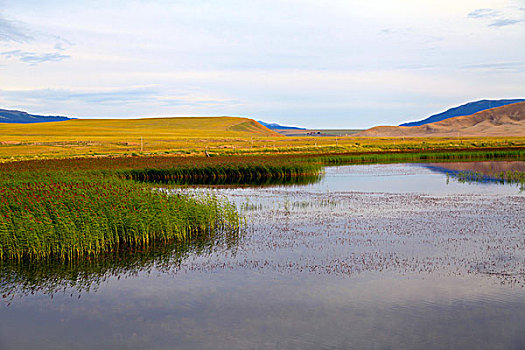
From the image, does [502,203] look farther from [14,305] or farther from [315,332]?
[14,305]

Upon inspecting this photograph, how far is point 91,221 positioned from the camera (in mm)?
14852

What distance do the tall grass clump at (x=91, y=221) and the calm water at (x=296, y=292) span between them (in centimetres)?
116

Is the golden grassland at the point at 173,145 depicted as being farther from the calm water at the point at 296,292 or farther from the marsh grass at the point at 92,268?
the calm water at the point at 296,292

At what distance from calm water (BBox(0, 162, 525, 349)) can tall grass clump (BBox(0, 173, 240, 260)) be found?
116cm

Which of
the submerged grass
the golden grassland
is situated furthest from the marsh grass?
the golden grassland

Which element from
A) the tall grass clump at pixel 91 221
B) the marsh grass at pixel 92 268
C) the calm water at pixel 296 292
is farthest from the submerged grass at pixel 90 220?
the calm water at pixel 296 292

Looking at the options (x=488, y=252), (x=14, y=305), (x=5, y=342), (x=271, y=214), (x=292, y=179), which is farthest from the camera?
(x=292, y=179)

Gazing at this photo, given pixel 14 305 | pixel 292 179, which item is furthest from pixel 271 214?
pixel 292 179

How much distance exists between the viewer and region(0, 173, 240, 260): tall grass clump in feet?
45.8

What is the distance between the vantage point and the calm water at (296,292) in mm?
8695

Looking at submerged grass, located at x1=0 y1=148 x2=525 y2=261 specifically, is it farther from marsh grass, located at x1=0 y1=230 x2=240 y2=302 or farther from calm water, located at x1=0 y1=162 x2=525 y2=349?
calm water, located at x1=0 y1=162 x2=525 y2=349

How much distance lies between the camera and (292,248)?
1444 cm

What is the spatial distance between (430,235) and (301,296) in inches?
265

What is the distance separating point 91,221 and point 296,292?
269 inches
